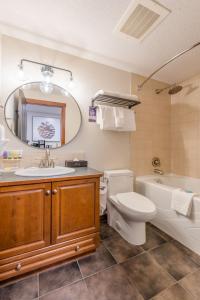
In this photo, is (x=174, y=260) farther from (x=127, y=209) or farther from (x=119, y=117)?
(x=119, y=117)

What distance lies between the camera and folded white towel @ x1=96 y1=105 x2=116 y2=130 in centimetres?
185

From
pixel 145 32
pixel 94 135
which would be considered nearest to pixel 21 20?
pixel 145 32

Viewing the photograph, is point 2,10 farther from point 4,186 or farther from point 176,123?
point 176,123

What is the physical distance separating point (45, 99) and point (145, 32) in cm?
128

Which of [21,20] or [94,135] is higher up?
[21,20]

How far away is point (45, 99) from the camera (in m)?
1.68

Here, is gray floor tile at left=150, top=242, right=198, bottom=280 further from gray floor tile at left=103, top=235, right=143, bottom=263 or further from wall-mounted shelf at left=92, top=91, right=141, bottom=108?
wall-mounted shelf at left=92, top=91, right=141, bottom=108

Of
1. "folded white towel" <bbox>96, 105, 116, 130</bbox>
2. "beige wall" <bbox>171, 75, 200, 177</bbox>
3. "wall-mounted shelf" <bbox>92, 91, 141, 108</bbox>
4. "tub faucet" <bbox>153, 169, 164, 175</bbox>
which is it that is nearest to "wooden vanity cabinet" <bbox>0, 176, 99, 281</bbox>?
"folded white towel" <bbox>96, 105, 116, 130</bbox>

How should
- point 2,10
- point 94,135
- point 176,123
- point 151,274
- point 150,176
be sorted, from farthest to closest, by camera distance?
point 176,123
point 150,176
point 94,135
point 2,10
point 151,274

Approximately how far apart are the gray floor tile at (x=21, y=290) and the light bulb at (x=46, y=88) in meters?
1.76

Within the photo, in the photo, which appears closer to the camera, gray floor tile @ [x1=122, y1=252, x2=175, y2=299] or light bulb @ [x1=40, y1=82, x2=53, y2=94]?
gray floor tile @ [x1=122, y1=252, x2=175, y2=299]

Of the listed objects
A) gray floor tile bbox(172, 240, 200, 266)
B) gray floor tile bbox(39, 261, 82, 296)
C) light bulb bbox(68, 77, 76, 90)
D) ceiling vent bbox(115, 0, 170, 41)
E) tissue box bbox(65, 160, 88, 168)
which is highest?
ceiling vent bbox(115, 0, 170, 41)

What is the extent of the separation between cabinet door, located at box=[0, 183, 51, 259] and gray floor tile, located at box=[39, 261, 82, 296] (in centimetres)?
24

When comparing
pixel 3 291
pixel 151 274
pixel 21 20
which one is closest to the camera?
pixel 3 291
